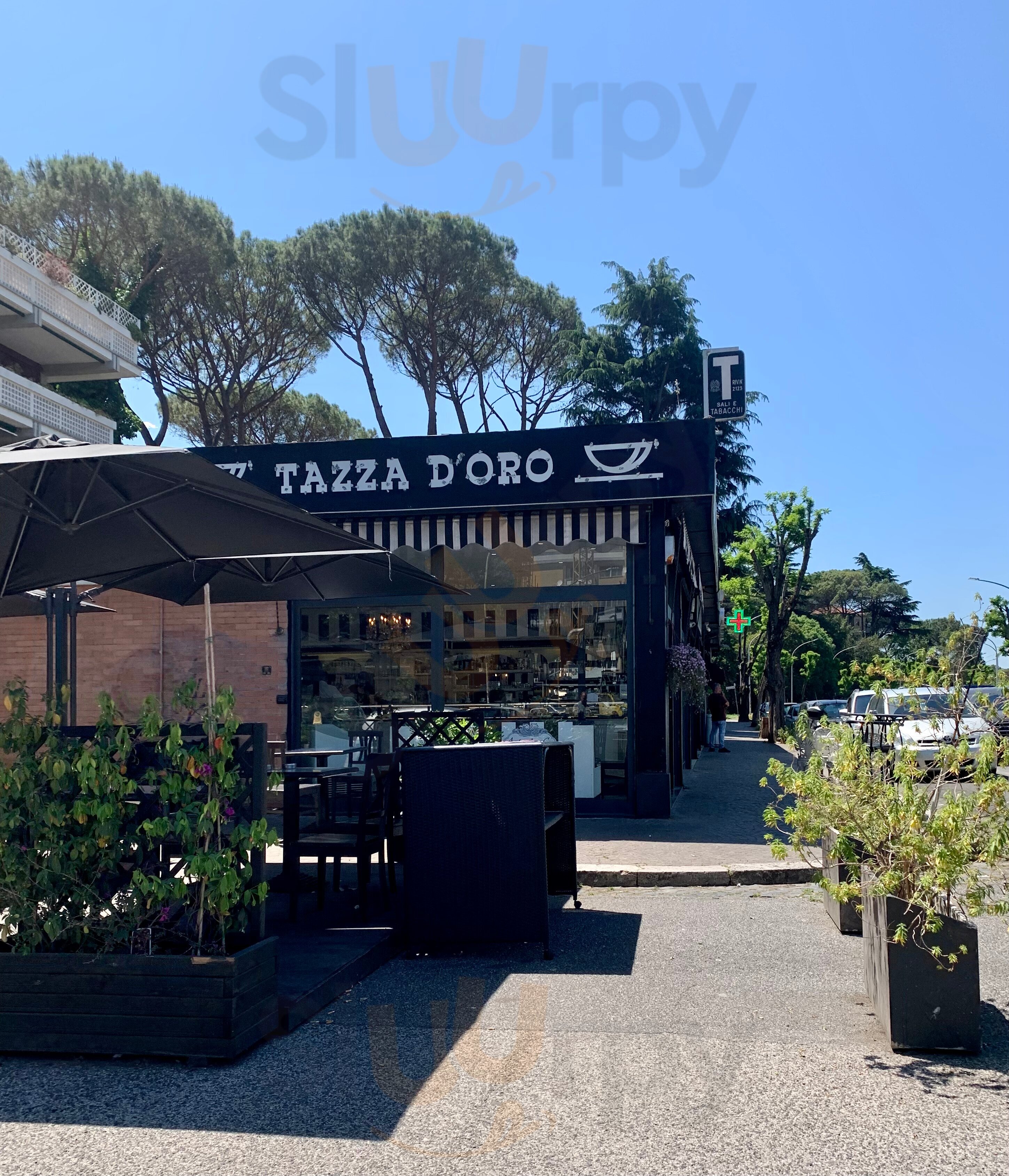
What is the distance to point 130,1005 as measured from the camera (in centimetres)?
404

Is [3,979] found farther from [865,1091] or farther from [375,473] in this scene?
[375,473]

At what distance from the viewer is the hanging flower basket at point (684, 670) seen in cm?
1186

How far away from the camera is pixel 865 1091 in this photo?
3.71 m

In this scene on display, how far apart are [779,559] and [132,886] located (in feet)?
88.5

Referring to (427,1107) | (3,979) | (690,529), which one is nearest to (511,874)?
(427,1107)

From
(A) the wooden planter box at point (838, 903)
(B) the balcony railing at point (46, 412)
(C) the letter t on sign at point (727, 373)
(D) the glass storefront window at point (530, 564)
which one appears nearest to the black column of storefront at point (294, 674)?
(D) the glass storefront window at point (530, 564)

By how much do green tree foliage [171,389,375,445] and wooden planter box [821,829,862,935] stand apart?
26756 millimetres

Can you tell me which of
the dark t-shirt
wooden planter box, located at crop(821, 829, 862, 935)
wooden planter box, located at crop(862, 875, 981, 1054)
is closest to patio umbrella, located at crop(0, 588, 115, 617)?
wooden planter box, located at crop(821, 829, 862, 935)

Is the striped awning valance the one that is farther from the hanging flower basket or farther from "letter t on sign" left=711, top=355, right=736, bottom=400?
"letter t on sign" left=711, top=355, right=736, bottom=400

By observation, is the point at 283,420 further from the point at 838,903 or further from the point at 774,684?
the point at 838,903

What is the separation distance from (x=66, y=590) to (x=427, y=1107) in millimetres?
7551

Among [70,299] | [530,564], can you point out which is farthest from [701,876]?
[70,299]

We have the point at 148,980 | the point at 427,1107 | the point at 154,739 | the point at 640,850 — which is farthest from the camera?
the point at 640,850

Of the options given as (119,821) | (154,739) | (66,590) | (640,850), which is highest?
(66,590)
